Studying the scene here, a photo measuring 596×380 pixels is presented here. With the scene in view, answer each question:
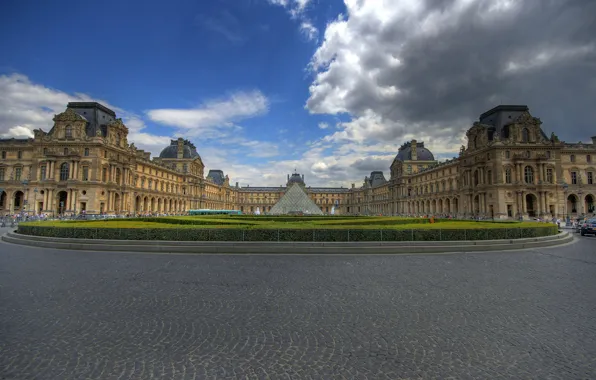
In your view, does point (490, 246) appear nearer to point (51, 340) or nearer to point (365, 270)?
point (365, 270)

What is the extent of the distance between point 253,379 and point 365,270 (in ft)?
23.6

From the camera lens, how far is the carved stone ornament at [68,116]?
4947 cm

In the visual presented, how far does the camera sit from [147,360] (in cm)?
413

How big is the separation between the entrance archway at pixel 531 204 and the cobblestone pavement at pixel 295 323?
50.9 meters

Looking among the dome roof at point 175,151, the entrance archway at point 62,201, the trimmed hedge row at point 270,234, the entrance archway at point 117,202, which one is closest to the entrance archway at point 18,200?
the entrance archway at point 62,201

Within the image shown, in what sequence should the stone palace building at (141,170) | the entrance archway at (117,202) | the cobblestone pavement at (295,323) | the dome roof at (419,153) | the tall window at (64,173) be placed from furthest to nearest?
the dome roof at (419,153) < the entrance archway at (117,202) < the tall window at (64,173) < the stone palace building at (141,170) < the cobblestone pavement at (295,323)

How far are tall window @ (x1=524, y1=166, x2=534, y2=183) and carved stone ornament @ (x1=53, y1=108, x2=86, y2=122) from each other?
250ft

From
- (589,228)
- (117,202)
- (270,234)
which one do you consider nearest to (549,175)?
(589,228)

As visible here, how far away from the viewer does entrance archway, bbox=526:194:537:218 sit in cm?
5028

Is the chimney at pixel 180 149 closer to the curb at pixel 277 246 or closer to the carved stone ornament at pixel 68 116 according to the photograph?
the carved stone ornament at pixel 68 116

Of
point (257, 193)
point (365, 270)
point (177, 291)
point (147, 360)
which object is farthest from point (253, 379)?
point (257, 193)

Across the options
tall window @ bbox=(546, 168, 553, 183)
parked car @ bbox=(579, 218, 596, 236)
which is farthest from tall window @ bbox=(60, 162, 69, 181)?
tall window @ bbox=(546, 168, 553, 183)

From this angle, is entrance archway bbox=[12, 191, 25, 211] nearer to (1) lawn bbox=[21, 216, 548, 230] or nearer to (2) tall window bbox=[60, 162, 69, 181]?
(2) tall window bbox=[60, 162, 69, 181]

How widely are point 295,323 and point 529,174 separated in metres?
59.2
